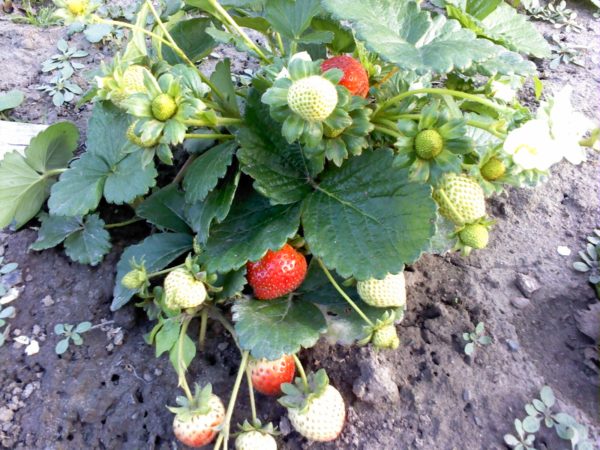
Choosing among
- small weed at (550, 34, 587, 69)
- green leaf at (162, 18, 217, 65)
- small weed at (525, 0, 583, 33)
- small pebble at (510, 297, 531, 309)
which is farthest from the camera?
small weed at (525, 0, 583, 33)

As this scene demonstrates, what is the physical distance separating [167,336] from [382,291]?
0.49 meters

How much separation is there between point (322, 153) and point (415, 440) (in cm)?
67

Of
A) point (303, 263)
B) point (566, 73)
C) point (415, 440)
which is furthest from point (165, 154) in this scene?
point (566, 73)

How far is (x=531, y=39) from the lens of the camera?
1.44 meters

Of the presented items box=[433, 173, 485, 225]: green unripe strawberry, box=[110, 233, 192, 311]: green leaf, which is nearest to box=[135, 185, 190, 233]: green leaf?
box=[110, 233, 192, 311]: green leaf

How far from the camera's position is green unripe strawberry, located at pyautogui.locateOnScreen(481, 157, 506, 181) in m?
1.04

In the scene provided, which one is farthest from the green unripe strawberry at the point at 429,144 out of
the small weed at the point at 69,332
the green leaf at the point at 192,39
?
the small weed at the point at 69,332

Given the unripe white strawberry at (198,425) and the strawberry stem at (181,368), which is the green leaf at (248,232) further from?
the unripe white strawberry at (198,425)

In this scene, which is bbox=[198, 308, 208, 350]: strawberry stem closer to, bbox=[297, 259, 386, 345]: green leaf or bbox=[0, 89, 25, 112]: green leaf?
bbox=[297, 259, 386, 345]: green leaf

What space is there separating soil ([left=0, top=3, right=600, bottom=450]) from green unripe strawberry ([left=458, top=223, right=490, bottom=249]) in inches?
14.2

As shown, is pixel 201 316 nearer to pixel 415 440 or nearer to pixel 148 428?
pixel 148 428

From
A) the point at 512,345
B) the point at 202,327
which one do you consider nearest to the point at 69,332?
the point at 202,327

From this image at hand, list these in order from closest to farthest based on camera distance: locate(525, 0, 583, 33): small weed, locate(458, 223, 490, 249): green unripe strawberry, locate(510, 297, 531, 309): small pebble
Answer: locate(458, 223, 490, 249): green unripe strawberry → locate(510, 297, 531, 309): small pebble → locate(525, 0, 583, 33): small weed

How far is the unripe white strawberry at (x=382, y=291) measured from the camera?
1224 mm
